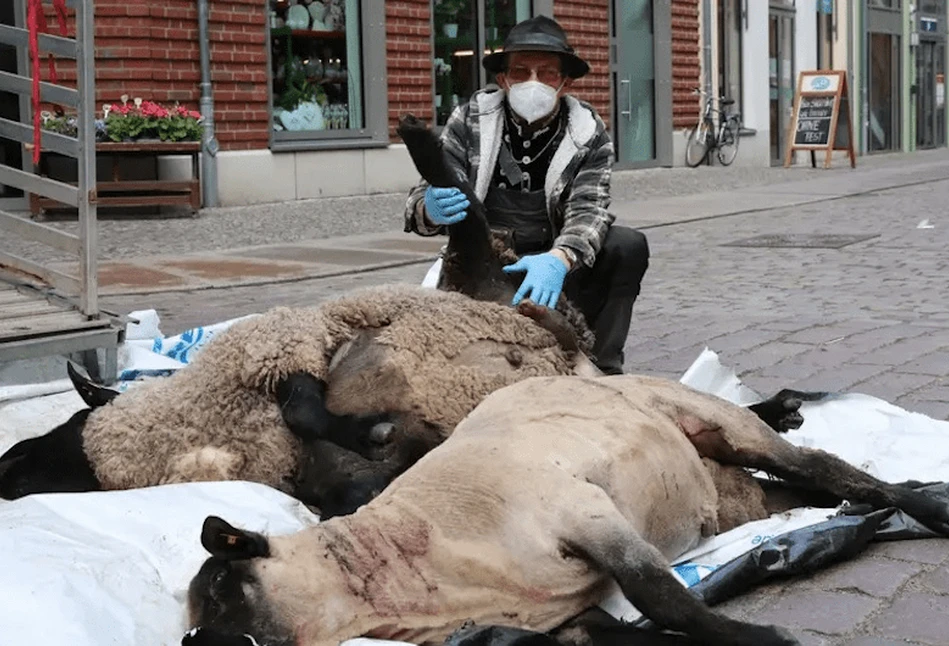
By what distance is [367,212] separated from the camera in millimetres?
15742

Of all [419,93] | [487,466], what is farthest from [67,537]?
[419,93]

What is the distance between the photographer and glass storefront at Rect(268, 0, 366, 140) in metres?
17.3

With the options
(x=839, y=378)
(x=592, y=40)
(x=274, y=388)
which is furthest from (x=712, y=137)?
Result: (x=274, y=388)

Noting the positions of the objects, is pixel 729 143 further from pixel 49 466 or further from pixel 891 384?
pixel 49 466

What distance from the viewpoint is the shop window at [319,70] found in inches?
681

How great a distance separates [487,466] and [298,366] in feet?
3.27

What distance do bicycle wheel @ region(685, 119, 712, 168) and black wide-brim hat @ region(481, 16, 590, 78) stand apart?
19612 millimetres

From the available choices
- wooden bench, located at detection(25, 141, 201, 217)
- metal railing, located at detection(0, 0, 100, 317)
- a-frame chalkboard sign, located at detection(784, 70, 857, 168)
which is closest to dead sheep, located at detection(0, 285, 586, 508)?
metal railing, located at detection(0, 0, 100, 317)

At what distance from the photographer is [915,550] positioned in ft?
12.4

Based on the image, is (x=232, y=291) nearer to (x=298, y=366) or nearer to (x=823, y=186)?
(x=298, y=366)

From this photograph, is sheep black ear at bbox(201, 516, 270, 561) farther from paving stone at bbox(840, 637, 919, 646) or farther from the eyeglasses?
the eyeglasses

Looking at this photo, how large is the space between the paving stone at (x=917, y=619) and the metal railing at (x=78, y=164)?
141 inches

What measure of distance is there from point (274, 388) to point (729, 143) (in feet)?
71.0

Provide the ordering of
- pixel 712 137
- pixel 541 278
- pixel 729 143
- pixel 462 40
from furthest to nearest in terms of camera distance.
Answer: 1. pixel 729 143
2. pixel 712 137
3. pixel 462 40
4. pixel 541 278
